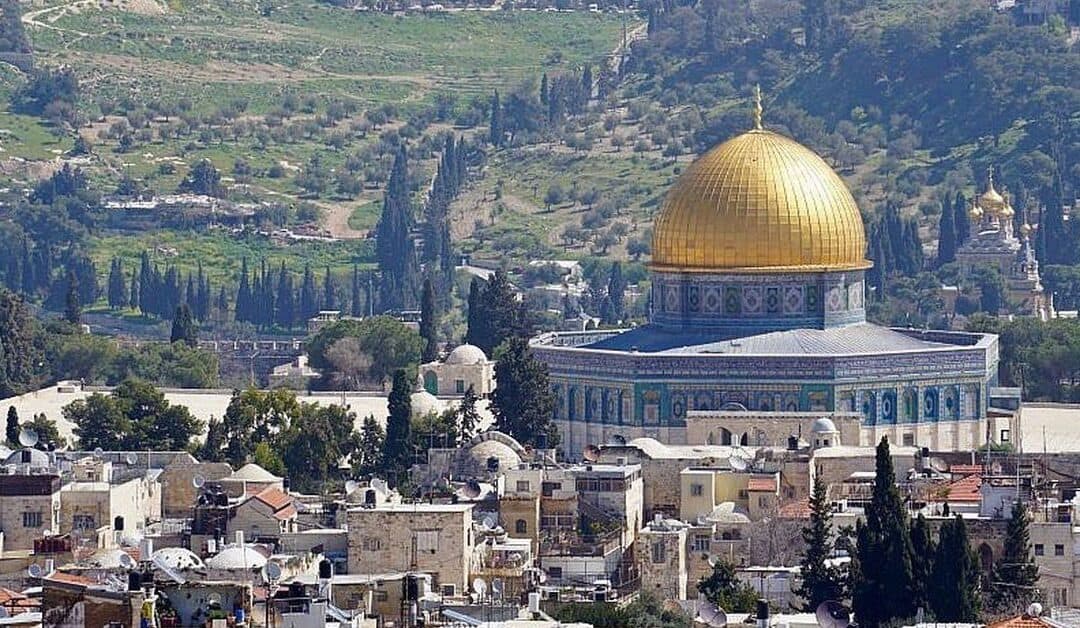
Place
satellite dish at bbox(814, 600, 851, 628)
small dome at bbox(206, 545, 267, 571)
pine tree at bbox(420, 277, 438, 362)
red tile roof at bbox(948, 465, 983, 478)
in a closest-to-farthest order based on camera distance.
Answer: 1. satellite dish at bbox(814, 600, 851, 628)
2. small dome at bbox(206, 545, 267, 571)
3. red tile roof at bbox(948, 465, 983, 478)
4. pine tree at bbox(420, 277, 438, 362)

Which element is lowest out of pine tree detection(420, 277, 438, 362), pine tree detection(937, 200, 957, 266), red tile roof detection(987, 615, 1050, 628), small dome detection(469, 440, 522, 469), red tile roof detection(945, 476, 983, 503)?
pine tree detection(937, 200, 957, 266)

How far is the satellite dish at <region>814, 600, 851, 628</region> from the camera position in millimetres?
47844

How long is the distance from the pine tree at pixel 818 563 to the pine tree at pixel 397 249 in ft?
210

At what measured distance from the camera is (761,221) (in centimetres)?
7456

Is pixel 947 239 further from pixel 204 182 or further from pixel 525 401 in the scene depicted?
pixel 525 401

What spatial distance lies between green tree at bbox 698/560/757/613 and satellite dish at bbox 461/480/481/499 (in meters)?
6.43

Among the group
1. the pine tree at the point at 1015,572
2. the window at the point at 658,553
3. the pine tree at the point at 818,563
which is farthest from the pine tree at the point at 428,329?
the pine tree at the point at 1015,572

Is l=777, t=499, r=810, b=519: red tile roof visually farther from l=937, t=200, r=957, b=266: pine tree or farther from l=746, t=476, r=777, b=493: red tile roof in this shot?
l=937, t=200, r=957, b=266: pine tree

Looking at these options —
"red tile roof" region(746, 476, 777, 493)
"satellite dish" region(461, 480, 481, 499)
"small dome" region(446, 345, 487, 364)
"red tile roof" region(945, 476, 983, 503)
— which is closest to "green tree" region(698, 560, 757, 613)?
"red tile roof" region(945, 476, 983, 503)

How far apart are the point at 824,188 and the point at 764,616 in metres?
28.5

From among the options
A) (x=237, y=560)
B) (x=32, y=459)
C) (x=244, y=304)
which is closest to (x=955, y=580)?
(x=237, y=560)

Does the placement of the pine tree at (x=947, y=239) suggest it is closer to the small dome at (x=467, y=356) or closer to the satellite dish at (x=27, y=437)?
the small dome at (x=467, y=356)

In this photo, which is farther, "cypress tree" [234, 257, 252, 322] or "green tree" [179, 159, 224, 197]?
"green tree" [179, 159, 224, 197]

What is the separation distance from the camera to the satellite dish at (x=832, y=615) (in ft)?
157
